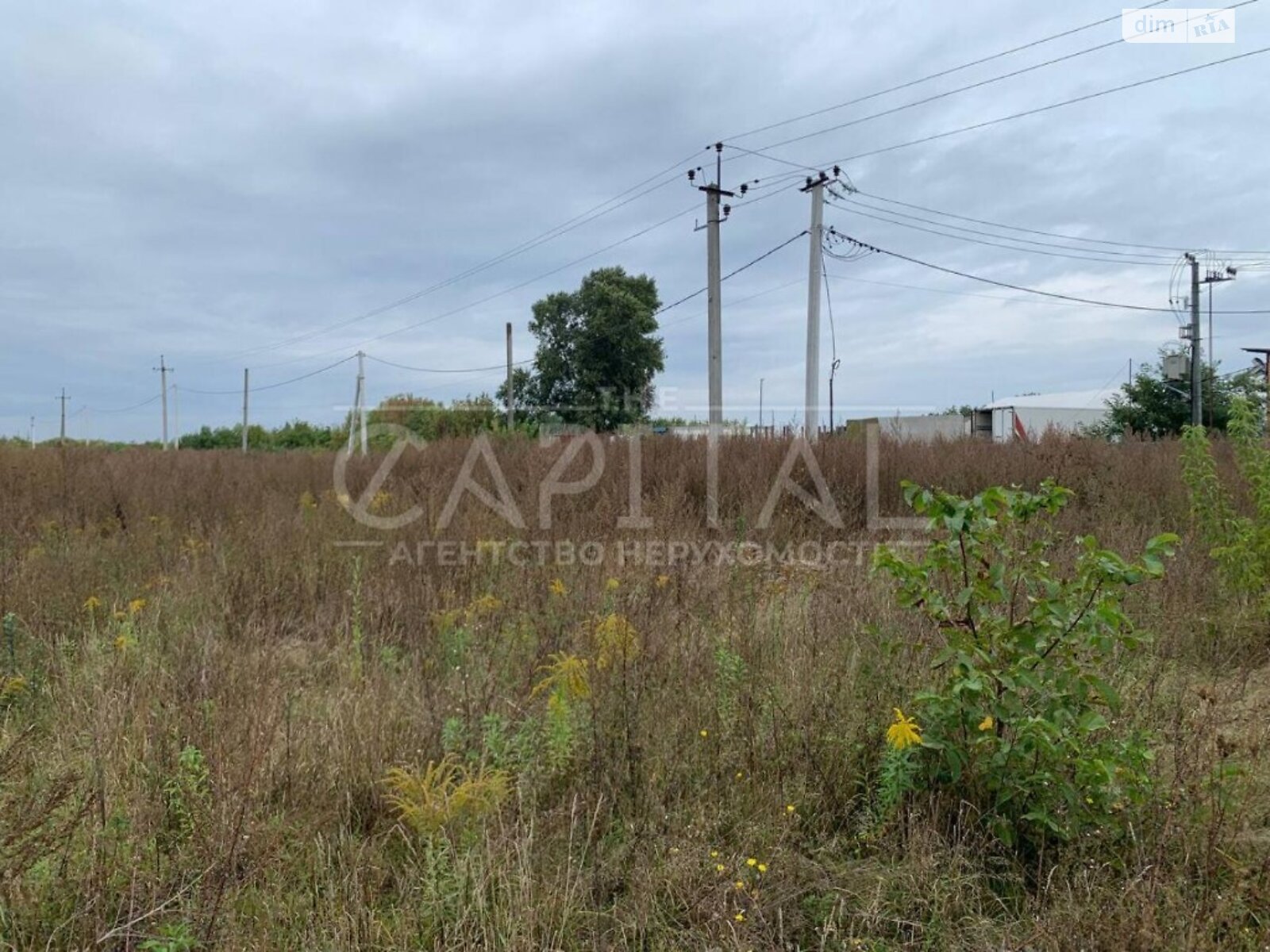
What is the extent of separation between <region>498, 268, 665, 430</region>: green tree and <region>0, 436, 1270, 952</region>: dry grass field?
28308mm

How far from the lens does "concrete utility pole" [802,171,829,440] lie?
13797 mm

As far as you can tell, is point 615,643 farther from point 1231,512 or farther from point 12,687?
point 1231,512

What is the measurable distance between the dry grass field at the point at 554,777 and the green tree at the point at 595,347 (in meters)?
28.3

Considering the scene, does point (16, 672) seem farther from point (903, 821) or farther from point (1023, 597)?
point (1023, 597)

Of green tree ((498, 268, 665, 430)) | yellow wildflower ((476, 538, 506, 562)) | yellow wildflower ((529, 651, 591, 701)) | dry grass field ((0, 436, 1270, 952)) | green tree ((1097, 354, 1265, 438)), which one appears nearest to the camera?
dry grass field ((0, 436, 1270, 952))

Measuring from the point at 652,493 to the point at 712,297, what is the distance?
6400mm

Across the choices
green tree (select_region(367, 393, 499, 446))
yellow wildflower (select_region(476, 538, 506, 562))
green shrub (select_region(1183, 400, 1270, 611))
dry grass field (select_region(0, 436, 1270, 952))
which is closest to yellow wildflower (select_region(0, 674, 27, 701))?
dry grass field (select_region(0, 436, 1270, 952))

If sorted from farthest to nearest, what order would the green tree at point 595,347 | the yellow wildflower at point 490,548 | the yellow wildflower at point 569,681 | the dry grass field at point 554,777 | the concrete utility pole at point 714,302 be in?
the green tree at point 595,347 → the concrete utility pole at point 714,302 → the yellow wildflower at point 490,548 → the yellow wildflower at point 569,681 → the dry grass field at point 554,777

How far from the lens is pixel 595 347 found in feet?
111

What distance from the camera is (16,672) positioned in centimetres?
337

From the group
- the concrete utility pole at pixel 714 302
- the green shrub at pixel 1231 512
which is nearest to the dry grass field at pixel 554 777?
the green shrub at pixel 1231 512

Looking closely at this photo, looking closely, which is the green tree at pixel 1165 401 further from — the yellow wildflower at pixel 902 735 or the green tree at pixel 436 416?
the yellow wildflower at pixel 902 735

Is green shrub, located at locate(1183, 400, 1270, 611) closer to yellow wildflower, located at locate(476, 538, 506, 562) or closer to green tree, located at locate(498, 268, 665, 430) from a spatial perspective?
yellow wildflower, located at locate(476, 538, 506, 562)

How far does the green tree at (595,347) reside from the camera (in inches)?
1310
